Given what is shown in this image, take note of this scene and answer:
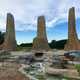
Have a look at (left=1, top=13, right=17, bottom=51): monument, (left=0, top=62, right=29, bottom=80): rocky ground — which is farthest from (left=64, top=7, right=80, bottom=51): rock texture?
(left=0, top=62, right=29, bottom=80): rocky ground

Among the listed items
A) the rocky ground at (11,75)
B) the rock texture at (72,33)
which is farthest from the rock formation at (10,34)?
the rocky ground at (11,75)

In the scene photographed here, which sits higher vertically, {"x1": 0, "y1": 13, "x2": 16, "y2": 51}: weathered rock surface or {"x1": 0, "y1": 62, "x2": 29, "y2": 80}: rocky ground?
{"x1": 0, "y1": 13, "x2": 16, "y2": 51}: weathered rock surface

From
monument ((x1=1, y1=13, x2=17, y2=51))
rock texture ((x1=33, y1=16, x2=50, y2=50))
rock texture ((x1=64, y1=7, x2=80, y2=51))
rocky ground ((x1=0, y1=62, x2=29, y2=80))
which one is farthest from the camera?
monument ((x1=1, y1=13, x2=17, y2=51))

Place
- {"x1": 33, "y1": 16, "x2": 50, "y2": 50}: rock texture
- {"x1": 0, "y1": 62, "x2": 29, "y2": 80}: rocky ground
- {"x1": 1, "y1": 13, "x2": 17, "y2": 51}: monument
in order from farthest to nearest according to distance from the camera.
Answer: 1. {"x1": 1, "y1": 13, "x2": 17, "y2": 51}: monument
2. {"x1": 33, "y1": 16, "x2": 50, "y2": 50}: rock texture
3. {"x1": 0, "y1": 62, "x2": 29, "y2": 80}: rocky ground

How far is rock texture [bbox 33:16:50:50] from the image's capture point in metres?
27.7

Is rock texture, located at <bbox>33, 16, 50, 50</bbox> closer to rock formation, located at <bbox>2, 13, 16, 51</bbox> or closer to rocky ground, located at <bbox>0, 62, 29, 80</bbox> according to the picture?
rock formation, located at <bbox>2, 13, 16, 51</bbox>

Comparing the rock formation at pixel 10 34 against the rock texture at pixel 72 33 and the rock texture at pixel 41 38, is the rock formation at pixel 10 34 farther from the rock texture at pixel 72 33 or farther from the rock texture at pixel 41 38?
the rock texture at pixel 72 33

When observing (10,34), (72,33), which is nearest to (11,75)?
(72,33)

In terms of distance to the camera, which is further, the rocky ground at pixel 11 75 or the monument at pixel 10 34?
the monument at pixel 10 34

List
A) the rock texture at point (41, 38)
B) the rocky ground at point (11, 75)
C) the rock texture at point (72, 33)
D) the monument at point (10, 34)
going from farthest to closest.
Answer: the monument at point (10, 34)
the rock texture at point (41, 38)
the rock texture at point (72, 33)
the rocky ground at point (11, 75)

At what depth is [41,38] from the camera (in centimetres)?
2831

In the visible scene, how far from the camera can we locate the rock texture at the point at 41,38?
27.7 meters

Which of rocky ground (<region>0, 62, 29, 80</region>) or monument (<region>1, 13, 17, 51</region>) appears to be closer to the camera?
rocky ground (<region>0, 62, 29, 80</region>)

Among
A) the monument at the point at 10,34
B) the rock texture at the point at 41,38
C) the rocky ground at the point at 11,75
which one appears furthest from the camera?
the monument at the point at 10,34
